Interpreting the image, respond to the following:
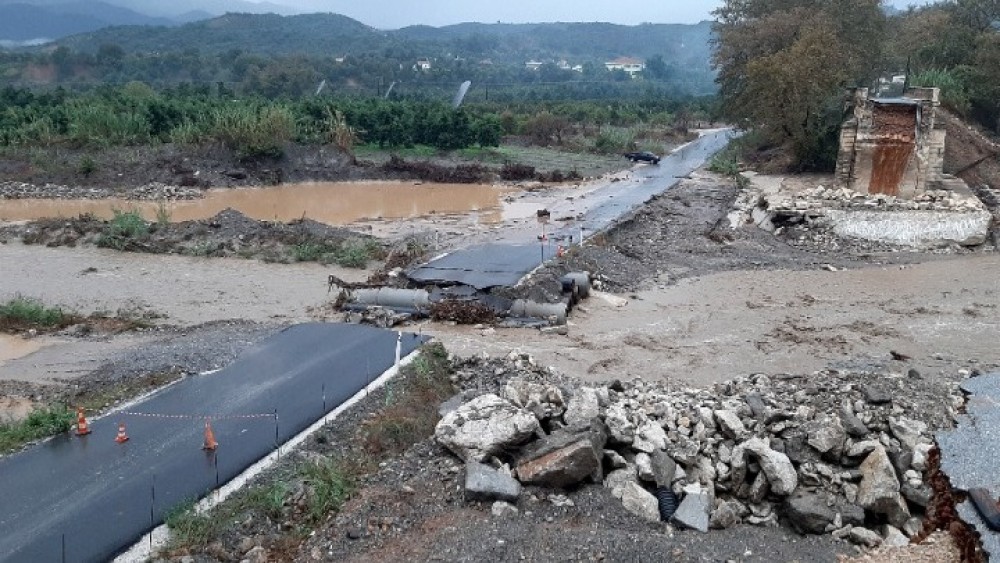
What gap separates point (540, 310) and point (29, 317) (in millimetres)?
8023

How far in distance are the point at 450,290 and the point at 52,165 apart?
66.8ft

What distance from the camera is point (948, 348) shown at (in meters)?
12.3

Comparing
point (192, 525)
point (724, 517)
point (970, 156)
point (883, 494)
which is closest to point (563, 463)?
point (724, 517)

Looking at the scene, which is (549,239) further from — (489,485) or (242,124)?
(242,124)

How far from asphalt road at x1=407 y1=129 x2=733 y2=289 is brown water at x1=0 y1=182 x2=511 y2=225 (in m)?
2.68

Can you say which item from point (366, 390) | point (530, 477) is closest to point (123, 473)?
point (366, 390)

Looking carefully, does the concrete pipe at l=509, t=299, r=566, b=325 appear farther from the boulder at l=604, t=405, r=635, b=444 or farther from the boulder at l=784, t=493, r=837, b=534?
the boulder at l=784, t=493, r=837, b=534

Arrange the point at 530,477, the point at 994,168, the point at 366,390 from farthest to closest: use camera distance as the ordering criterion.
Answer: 1. the point at 994,168
2. the point at 366,390
3. the point at 530,477

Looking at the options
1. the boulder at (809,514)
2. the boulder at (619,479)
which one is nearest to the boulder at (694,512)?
the boulder at (619,479)

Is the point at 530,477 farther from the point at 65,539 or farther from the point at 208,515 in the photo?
the point at 65,539

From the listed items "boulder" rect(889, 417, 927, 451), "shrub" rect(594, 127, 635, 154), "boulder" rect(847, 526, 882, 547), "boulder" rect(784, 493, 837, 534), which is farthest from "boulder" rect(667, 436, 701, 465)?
"shrub" rect(594, 127, 635, 154)

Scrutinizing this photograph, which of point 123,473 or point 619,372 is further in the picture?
point 619,372

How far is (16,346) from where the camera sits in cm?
1241

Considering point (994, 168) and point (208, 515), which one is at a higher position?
point (994, 168)
